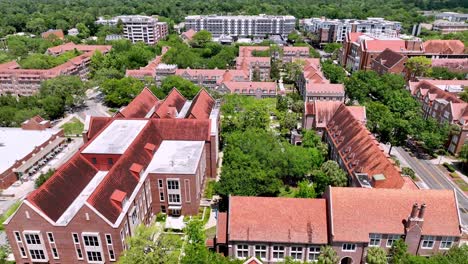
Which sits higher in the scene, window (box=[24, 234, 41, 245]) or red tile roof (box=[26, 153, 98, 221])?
red tile roof (box=[26, 153, 98, 221])

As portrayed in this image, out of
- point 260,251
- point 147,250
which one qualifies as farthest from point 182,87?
point 147,250

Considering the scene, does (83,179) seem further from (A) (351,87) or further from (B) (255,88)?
(A) (351,87)

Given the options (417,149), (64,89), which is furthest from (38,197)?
(417,149)

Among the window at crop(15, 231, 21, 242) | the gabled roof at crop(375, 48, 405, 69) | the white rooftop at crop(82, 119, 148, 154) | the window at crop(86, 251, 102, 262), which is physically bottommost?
the window at crop(86, 251, 102, 262)

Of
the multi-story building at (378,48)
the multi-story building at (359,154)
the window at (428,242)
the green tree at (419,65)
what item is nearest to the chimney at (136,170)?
the multi-story building at (359,154)

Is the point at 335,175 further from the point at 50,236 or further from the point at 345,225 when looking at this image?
the point at 50,236

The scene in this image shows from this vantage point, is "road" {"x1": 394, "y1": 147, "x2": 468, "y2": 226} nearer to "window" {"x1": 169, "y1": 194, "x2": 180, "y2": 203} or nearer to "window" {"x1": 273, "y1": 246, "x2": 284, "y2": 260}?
"window" {"x1": 273, "y1": 246, "x2": 284, "y2": 260}

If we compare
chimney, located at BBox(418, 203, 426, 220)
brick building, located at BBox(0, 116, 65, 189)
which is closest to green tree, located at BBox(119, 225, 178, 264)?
chimney, located at BBox(418, 203, 426, 220)

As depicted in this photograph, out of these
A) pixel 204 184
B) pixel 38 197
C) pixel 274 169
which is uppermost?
pixel 38 197
